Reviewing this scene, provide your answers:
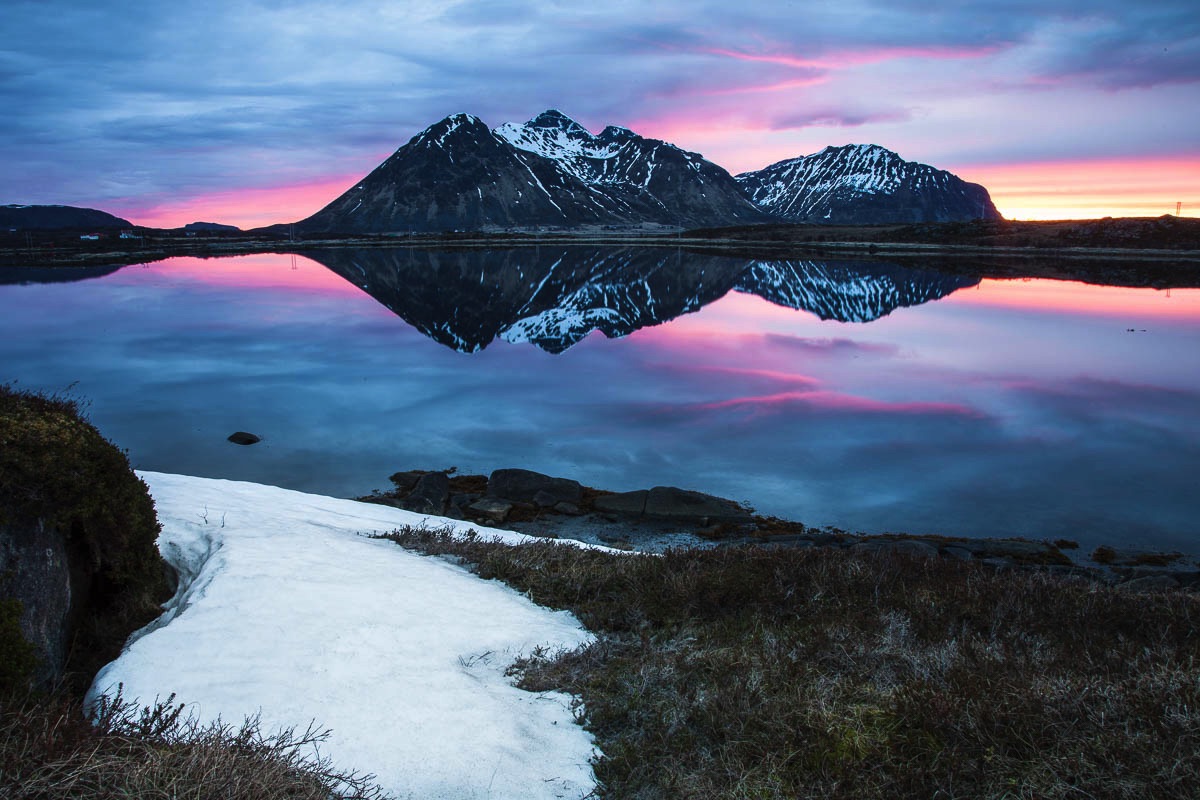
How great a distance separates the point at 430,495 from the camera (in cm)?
1841

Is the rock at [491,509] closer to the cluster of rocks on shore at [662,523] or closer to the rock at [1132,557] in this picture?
the cluster of rocks on shore at [662,523]

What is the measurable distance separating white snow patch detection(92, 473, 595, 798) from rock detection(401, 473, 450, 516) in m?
7.43

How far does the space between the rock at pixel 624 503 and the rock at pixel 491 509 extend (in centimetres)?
236

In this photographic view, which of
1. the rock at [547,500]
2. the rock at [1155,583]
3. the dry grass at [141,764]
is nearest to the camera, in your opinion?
the dry grass at [141,764]

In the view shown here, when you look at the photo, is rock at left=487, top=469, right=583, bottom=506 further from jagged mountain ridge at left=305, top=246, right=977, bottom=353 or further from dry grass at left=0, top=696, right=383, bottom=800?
jagged mountain ridge at left=305, top=246, right=977, bottom=353

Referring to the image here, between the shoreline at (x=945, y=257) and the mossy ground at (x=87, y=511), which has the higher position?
the shoreline at (x=945, y=257)

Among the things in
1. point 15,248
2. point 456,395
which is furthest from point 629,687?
point 15,248

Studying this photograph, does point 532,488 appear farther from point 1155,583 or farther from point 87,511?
point 1155,583

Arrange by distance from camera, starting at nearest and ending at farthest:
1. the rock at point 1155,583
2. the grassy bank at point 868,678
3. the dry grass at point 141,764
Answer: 1. the dry grass at point 141,764
2. the grassy bank at point 868,678
3. the rock at point 1155,583

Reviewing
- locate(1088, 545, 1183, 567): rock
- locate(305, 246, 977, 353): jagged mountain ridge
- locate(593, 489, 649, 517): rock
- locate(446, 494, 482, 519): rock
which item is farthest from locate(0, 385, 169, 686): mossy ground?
locate(305, 246, 977, 353): jagged mountain ridge

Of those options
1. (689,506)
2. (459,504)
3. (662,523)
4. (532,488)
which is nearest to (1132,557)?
(689,506)

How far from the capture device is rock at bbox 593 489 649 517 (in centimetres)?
1819

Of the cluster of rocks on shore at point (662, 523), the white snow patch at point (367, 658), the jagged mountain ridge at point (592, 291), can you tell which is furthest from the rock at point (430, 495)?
the jagged mountain ridge at point (592, 291)

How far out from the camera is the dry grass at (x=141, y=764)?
3.72 metres
